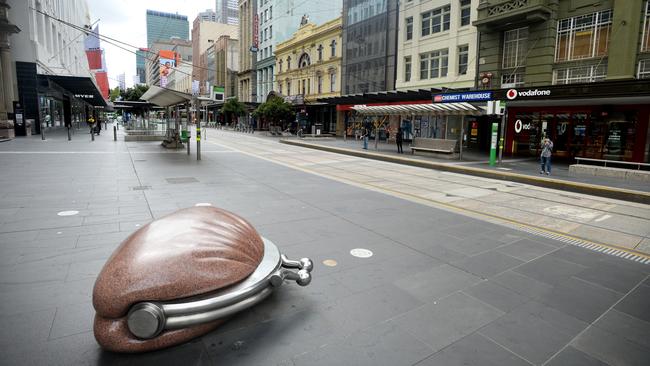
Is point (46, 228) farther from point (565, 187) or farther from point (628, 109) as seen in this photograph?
point (628, 109)

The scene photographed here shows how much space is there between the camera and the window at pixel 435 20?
29531mm

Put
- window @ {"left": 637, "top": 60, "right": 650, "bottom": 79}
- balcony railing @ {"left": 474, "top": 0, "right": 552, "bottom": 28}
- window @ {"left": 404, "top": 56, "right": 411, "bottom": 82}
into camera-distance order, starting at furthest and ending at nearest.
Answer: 1. window @ {"left": 404, "top": 56, "right": 411, "bottom": 82}
2. balcony railing @ {"left": 474, "top": 0, "right": 552, "bottom": 28}
3. window @ {"left": 637, "top": 60, "right": 650, "bottom": 79}

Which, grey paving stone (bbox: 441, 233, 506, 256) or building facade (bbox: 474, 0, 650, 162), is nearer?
grey paving stone (bbox: 441, 233, 506, 256)

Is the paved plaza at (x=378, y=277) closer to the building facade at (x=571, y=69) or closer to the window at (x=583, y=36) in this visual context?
the building facade at (x=571, y=69)

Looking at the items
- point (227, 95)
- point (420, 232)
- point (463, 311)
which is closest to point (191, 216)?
point (463, 311)

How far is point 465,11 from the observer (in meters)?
27.8

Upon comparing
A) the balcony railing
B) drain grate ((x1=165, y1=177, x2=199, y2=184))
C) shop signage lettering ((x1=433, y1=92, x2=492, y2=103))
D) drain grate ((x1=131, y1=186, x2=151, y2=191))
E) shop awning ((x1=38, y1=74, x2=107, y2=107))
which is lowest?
drain grate ((x1=131, y1=186, x2=151, y2=191))

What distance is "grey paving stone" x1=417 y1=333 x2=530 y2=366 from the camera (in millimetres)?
3074

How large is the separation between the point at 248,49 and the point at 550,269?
7124 cm

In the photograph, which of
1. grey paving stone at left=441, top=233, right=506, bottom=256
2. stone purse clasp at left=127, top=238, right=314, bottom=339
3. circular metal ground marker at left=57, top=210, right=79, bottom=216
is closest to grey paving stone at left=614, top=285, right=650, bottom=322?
grey paving stone at left=441, top=233, right=506, bottom=256

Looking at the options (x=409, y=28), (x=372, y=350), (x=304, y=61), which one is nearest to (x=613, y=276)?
(x=372, y=350)

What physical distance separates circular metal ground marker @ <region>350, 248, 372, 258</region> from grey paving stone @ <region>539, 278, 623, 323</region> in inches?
85.3

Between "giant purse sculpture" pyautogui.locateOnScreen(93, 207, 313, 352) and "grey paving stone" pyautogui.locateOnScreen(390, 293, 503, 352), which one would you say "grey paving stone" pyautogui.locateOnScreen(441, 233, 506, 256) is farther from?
"giant purse sculpture" pyautogui.locateOnScreen(93, 207, 313, 352)

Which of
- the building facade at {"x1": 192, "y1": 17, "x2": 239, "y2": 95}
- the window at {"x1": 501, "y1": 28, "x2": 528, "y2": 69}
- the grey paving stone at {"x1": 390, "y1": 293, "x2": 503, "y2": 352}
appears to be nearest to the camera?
the grey paving stone at {"x1": 390, "y1": 293, "x2": 503, "y2": 352}
